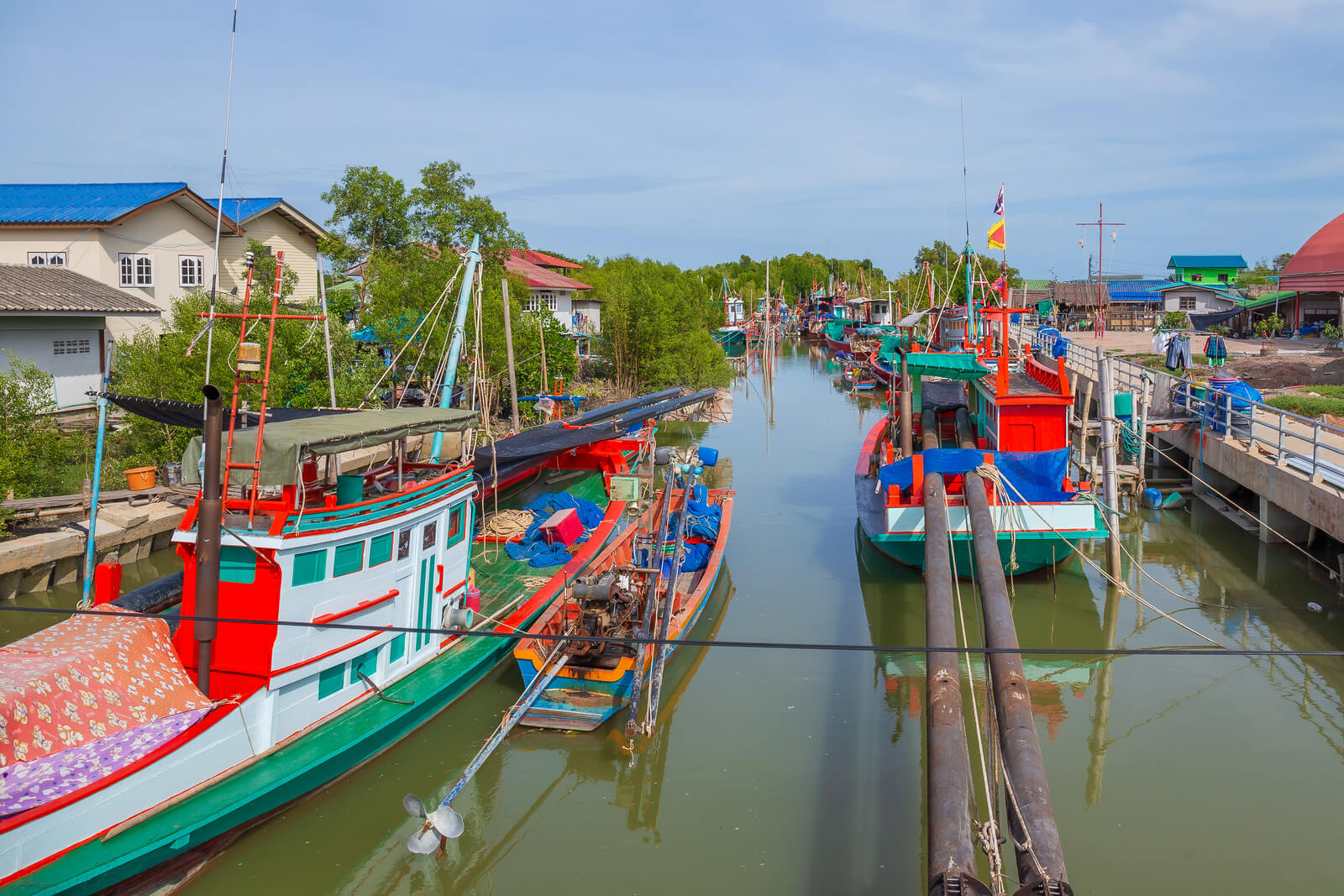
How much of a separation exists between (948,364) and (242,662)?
1499 centimetres

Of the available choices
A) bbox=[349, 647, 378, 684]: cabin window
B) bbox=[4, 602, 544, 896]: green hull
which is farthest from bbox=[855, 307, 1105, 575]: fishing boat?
bbox=[349, 647, 378, 684]: cabin window

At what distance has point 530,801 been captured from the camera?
10.9 metres

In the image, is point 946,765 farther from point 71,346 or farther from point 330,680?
point 71,346

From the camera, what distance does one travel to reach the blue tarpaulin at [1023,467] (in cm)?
1612

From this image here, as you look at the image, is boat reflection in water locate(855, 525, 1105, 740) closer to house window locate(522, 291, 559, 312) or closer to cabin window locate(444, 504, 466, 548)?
cabin window locate(444, 504, 466, 548)

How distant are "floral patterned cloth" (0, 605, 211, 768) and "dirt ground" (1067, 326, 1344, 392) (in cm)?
3326

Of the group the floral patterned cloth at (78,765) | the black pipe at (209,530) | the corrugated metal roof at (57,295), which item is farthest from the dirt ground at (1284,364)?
the corrugated metal roof at (57,295)

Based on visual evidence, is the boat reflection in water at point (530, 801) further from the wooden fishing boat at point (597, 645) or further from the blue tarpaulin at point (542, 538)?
the blue tarpaulin at point (542, 538)

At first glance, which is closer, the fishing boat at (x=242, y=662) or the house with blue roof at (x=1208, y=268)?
the fishing boat at (x=242, y=662)

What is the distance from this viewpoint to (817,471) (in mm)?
29875

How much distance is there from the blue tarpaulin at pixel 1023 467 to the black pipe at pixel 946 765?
182 inches

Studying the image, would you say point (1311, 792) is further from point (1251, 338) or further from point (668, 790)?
point (1251, 338)

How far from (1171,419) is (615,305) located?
2562 cm

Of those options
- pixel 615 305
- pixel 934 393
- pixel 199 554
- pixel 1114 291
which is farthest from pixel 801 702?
pixel 1114 291
